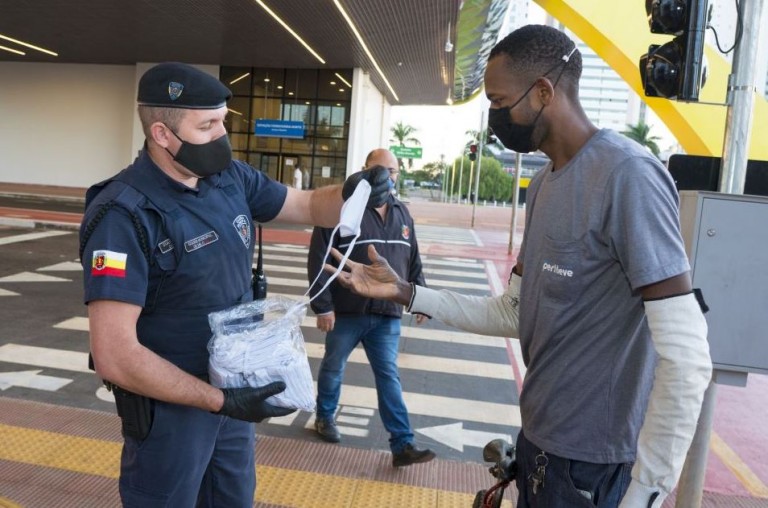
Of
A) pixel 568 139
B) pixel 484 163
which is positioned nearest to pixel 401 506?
pixel 568 139

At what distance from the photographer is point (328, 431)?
4543 mm

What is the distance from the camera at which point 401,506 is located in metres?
3.61

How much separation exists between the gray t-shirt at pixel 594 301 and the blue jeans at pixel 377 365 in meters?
2.33

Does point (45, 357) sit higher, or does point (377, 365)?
point (377, 365)

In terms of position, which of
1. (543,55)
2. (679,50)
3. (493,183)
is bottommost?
(543,55)

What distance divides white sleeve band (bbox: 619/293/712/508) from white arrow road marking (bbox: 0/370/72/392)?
4989 mm

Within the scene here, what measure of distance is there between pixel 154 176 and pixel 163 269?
34cm

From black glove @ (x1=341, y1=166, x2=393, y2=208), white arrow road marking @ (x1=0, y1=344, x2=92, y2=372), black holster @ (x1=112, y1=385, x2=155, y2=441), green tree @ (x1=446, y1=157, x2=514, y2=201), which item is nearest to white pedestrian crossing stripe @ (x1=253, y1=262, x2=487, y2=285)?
white arrow road marking @ (x1=0, y1=344, x2=92, y2=372)

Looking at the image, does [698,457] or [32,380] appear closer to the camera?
[698,457]

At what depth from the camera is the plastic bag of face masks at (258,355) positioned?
2.05 meters

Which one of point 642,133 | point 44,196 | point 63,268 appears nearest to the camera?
point 63,268

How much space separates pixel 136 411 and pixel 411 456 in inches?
91.1

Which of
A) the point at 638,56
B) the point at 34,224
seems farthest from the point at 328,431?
the point at 34,224

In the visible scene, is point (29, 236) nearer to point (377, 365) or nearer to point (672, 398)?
point (377, 365)
